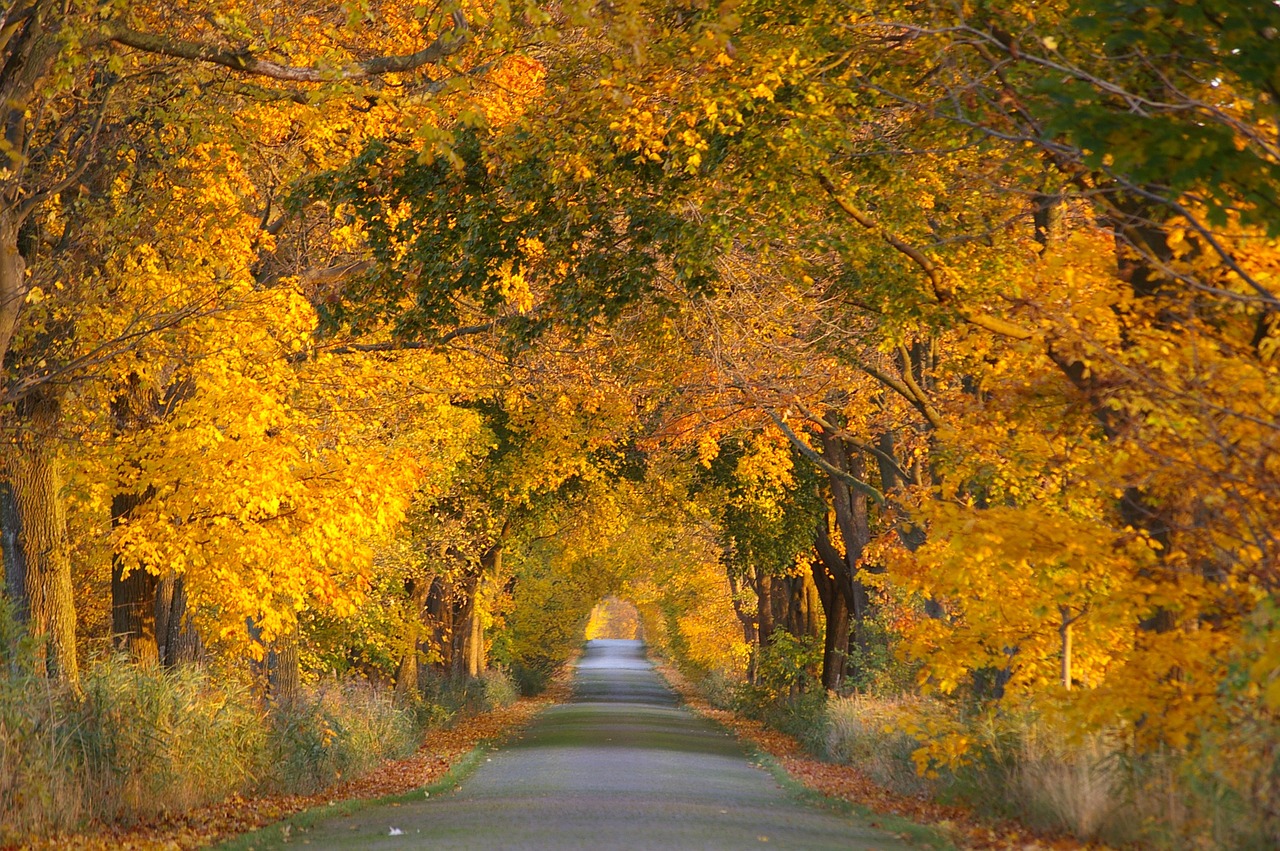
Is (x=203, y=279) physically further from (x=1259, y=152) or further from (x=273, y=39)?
(x=1259, y=152)

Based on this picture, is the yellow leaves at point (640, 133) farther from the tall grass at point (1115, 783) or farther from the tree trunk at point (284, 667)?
the tree trunk at point (284, 667)

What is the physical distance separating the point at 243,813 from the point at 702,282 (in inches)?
295

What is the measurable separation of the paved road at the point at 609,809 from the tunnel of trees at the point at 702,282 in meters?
2.01

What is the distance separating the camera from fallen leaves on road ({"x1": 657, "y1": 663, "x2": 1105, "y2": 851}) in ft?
42.1

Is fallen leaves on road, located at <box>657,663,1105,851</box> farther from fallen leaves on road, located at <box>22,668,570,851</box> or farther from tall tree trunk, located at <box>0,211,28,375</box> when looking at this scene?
tall tree trunk, located at <box>0,211,28,375</box>

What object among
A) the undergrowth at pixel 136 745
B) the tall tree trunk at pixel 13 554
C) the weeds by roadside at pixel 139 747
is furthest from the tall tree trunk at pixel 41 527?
the weeds by roadside at pixel 139 747

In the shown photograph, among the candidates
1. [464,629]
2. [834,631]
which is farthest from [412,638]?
[464,629]

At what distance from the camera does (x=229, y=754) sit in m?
17.3

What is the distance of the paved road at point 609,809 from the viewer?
13484 mm

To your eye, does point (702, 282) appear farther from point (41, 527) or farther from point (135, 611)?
point (135, 611)

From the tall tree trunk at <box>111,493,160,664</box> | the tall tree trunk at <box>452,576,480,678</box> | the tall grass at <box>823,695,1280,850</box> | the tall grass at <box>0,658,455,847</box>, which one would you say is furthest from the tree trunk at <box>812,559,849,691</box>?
the tall tree trunk at <box>111,493,160,664</box>

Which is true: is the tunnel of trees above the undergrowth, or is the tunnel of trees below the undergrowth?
above

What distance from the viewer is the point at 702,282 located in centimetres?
1595

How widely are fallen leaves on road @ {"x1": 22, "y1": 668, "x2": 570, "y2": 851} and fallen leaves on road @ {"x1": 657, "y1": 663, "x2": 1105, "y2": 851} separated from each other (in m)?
5.89
